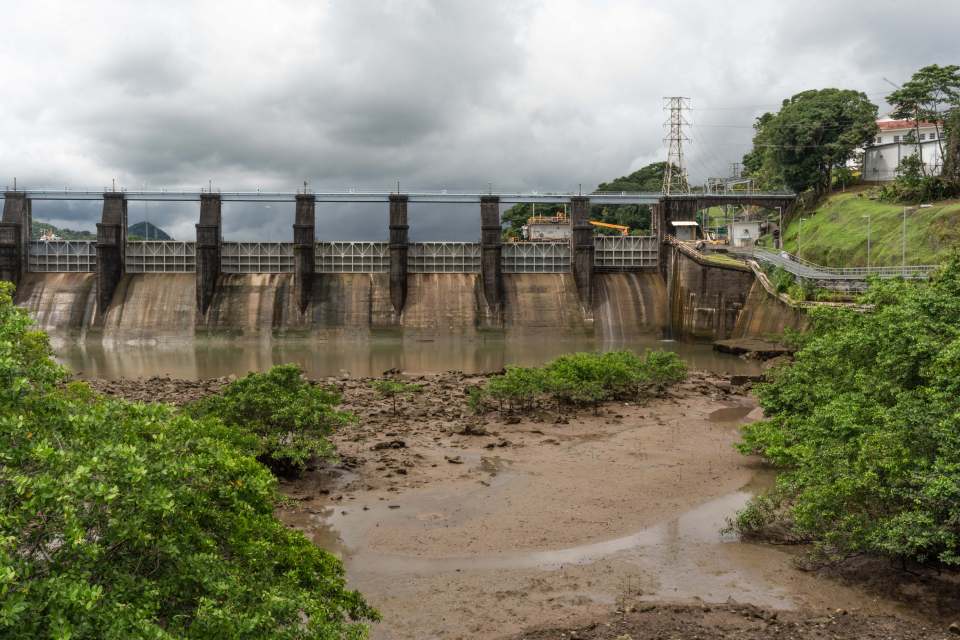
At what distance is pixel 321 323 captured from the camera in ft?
157

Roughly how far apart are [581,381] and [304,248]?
2960cm

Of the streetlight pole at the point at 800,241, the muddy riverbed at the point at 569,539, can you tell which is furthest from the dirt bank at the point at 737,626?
the streetlight pole at the point at 800,241

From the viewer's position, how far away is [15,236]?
4888 cm

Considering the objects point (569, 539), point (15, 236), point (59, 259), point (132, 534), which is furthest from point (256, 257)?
point (132, 534)

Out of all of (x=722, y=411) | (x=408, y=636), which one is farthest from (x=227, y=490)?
(x=722, y=411)

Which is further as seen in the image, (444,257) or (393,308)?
(444,257)

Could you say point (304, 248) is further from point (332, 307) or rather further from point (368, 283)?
point (368, 283)

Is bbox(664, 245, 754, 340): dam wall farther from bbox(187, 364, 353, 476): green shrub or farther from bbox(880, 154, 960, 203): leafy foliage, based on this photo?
bbox(187, 364, 353, 476): green shrub

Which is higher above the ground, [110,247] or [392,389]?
[110,247]

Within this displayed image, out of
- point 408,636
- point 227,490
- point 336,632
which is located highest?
point 227,490

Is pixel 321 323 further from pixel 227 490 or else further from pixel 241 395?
pixel 227 490

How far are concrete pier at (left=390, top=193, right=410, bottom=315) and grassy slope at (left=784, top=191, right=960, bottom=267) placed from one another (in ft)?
88.9

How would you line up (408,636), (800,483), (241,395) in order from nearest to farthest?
(408,636) → (800,483) → (241,395)

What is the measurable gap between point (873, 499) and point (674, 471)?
19.7 ft
